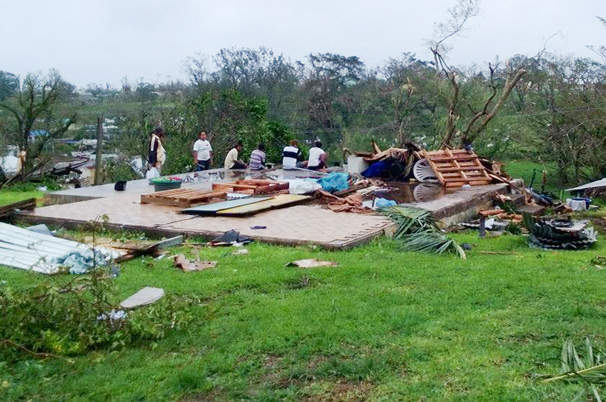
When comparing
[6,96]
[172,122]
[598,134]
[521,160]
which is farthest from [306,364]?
[6,96]

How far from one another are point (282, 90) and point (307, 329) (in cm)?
2992

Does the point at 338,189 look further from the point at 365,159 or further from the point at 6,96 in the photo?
the point at 6,96

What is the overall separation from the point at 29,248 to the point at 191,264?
2038 millimetres

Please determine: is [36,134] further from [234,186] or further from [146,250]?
[146,250]

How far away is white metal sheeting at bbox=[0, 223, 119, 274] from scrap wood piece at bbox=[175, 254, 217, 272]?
2.83 ft

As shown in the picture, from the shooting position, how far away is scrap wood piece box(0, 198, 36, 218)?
11162 millimetres

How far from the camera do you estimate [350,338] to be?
493cm

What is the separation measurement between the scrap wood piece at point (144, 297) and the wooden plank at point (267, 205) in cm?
466

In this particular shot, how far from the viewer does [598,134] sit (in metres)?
22.4

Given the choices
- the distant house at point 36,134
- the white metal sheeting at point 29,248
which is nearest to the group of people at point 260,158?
the distant house at point 36,134

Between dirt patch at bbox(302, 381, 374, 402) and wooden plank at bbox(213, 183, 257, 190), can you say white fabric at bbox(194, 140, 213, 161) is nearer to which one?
wooden plank at bbox(213, 183, 257, 190)

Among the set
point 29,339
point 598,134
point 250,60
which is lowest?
point 29,339

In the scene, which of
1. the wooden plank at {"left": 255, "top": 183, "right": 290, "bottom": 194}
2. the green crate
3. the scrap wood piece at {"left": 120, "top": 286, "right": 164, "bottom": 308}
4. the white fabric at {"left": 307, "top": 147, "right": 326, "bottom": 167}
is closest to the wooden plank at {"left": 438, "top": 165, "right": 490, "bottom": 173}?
the white fabric at {"left": 307, "top": 147, "right": 326, "bottom": 167}

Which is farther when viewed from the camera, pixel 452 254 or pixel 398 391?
pixel 452 254
